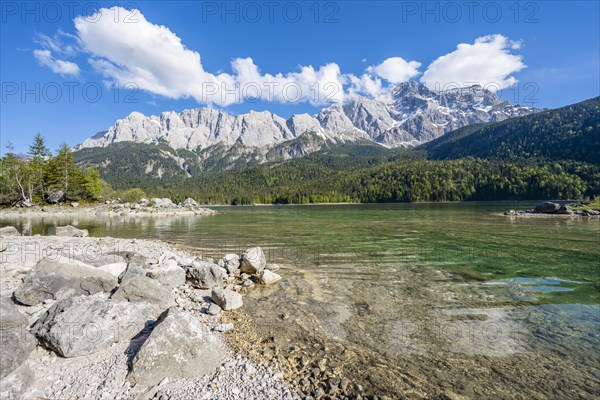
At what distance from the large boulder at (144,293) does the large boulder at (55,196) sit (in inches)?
3723

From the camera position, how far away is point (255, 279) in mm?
15945

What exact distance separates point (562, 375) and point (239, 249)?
22.1m

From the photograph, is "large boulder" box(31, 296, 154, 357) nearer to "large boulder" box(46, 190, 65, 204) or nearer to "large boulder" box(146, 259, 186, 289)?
"large boulder" box(146, 259, 186, 289)

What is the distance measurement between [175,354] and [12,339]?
13.6ft

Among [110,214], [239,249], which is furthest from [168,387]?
[110,214]

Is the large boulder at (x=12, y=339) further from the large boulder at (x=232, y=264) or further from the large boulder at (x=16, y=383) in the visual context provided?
the large boulder at (x=232, y=264)

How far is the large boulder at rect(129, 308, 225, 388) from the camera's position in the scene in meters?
6.96

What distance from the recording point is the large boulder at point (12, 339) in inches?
269

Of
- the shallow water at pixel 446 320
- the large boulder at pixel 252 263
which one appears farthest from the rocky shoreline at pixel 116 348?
the large boulder at pixel 252 263

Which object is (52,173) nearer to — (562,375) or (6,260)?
(6,260)

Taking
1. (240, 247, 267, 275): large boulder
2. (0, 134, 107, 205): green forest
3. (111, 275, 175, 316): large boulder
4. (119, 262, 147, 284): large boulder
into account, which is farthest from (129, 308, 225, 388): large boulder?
(0, 134, 107, 205): green forest

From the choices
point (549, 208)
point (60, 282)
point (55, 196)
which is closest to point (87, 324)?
point (60, 282)

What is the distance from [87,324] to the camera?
827 cm

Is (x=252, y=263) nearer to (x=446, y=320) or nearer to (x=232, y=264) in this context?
(x=232, y=264)
